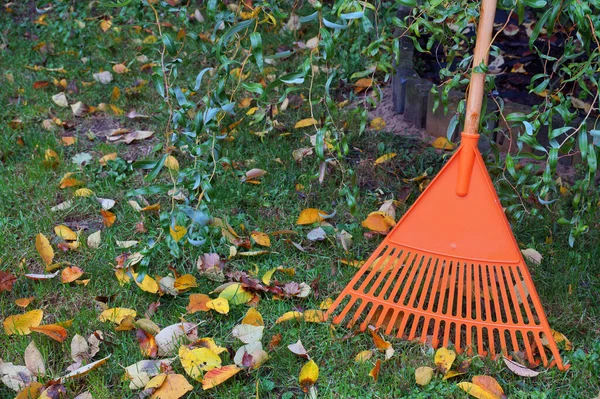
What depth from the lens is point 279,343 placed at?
176 centimetres

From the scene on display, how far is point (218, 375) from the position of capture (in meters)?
1.62

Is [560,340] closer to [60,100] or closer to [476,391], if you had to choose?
[476,391]

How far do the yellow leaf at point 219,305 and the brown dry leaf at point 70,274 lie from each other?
438 mm

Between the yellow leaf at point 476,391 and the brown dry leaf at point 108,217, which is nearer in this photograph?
the yellow leaf at point 476,391

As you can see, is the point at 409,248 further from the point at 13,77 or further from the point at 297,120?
the point at 13,77

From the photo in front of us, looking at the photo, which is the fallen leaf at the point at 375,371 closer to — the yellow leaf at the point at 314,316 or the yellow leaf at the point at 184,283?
the yellow leaf at the point at 314,316

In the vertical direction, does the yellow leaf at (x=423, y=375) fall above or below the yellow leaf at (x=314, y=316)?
below

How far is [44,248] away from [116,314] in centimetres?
42

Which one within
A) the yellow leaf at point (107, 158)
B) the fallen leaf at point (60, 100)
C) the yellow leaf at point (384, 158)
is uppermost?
the fallen leaf at point (60, 100)

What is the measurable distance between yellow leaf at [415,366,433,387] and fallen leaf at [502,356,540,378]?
7.9 inches

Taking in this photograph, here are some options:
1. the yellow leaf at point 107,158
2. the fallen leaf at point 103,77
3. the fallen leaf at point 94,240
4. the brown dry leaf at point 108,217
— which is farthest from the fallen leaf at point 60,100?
the fallen leaf at point 94,240

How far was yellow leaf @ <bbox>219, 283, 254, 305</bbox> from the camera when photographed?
6.19 ft

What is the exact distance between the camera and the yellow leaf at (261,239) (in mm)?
2109

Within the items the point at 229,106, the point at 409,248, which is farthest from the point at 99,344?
the point at 409,248
